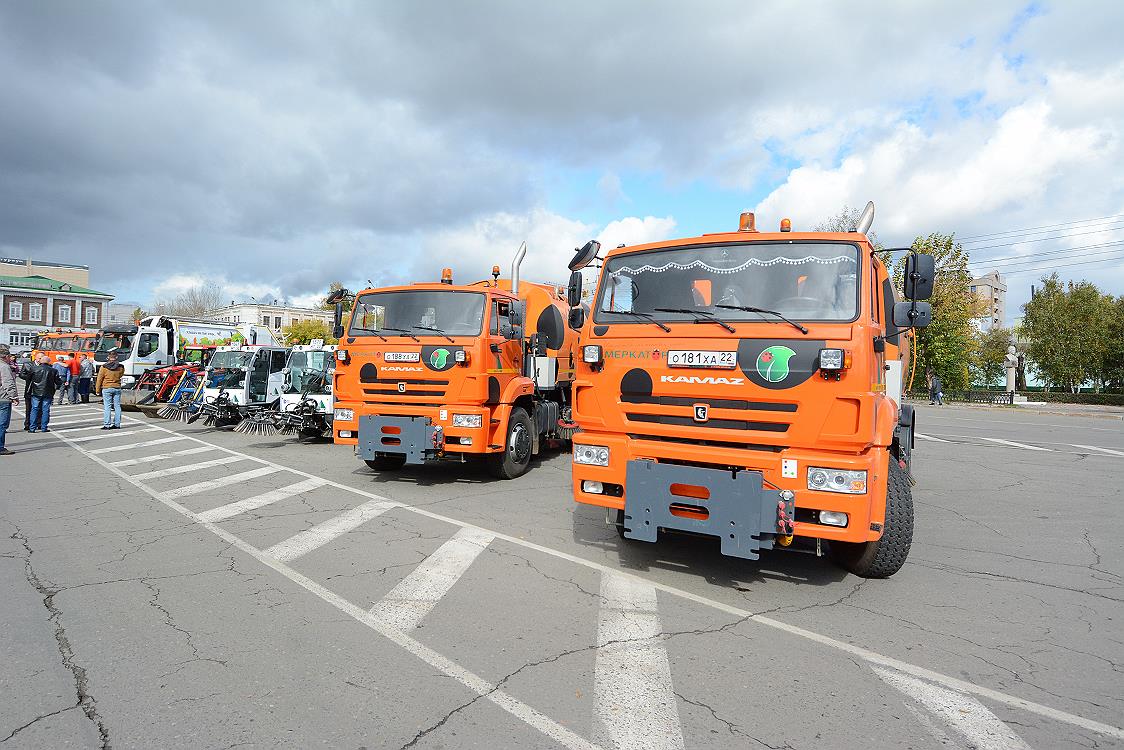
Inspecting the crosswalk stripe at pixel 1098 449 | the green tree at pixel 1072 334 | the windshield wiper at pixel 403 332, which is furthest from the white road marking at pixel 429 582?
the green tree at pixel 1072 334

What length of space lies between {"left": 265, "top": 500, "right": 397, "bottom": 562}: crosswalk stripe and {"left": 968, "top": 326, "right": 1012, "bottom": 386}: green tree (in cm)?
5252

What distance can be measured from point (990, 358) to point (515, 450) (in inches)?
2118

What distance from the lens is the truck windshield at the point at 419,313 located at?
27.1 feet

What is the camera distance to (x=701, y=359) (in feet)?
14.8

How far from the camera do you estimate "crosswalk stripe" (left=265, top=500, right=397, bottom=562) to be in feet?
18.0

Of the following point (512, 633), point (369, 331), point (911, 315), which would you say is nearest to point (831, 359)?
point (911, 315)

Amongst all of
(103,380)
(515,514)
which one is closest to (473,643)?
(515,514)

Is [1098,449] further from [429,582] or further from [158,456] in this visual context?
[158,456]

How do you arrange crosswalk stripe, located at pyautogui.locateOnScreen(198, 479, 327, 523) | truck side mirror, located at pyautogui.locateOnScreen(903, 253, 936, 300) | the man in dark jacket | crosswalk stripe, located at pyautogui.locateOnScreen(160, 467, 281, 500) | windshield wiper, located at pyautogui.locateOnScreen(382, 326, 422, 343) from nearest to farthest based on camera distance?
1. truck side mirror, located at pyautogui.locateOnScreen(903, 253, 936, 300)
2. crosswalk stripe, located at pyautogui.locateOnScreen(198, 479, 327, 523)
3. crosswalk stripe, located at pyautogui.locateOnScreen(160, 467, 281, 500)
4. windshield wiper, located at pyautogui.locateOnScreen(382, 326, 422, 343)
5. the man in dark jacket

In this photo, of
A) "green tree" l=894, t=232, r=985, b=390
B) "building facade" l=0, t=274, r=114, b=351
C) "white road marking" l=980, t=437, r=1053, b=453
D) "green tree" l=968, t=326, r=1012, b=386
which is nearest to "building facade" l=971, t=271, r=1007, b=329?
"green tree" l=968, t=326, r=1012, b=386

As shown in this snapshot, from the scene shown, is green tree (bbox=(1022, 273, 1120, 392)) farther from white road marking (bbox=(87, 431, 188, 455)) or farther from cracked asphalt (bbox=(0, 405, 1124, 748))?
white road marking (bbox=(87, 431, 188, 455))

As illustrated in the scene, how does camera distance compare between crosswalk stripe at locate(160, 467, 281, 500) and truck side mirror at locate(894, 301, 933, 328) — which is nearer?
truck side mirror at locate(894, 301, 933, 328)

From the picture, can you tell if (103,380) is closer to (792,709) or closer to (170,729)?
(170,729)

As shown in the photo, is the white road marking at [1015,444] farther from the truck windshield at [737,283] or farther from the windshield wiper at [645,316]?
the windshield wiper at [645,316]
